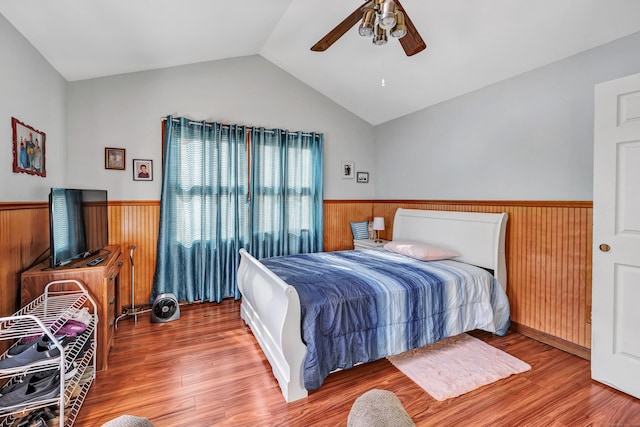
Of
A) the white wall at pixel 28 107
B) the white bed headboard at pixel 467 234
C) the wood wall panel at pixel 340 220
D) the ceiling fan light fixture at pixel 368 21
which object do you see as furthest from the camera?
the wood wall panel at pixel 340 220

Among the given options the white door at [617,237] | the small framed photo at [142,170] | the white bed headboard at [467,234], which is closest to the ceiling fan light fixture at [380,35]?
the white door at [617,237]

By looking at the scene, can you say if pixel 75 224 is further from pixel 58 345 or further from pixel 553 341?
pixel 553 341

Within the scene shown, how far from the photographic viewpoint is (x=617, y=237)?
6.64 ft

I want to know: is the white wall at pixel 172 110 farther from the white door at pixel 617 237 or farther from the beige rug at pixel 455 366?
the white door at pixel 617 237

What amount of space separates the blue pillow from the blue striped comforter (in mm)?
1556

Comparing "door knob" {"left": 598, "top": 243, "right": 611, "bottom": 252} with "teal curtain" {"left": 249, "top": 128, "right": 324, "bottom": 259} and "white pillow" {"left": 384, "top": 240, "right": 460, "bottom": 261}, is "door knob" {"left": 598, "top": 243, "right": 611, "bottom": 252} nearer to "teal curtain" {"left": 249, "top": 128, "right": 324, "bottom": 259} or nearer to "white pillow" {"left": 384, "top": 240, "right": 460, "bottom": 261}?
"white pillow" {"left": 384, "top": 240, "right": 460, "bottom": 261}

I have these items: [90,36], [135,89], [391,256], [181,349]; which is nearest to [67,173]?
[135,89]

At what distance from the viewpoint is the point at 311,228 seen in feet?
14.2

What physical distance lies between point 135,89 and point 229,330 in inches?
113

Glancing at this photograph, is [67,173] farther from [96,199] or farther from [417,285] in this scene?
[417,285]

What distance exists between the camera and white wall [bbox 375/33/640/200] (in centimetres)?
240

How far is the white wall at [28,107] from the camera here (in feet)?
6.35

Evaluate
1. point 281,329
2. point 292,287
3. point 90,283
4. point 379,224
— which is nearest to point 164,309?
point 90,283

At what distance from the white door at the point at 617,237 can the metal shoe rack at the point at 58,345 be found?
3.36 meters
